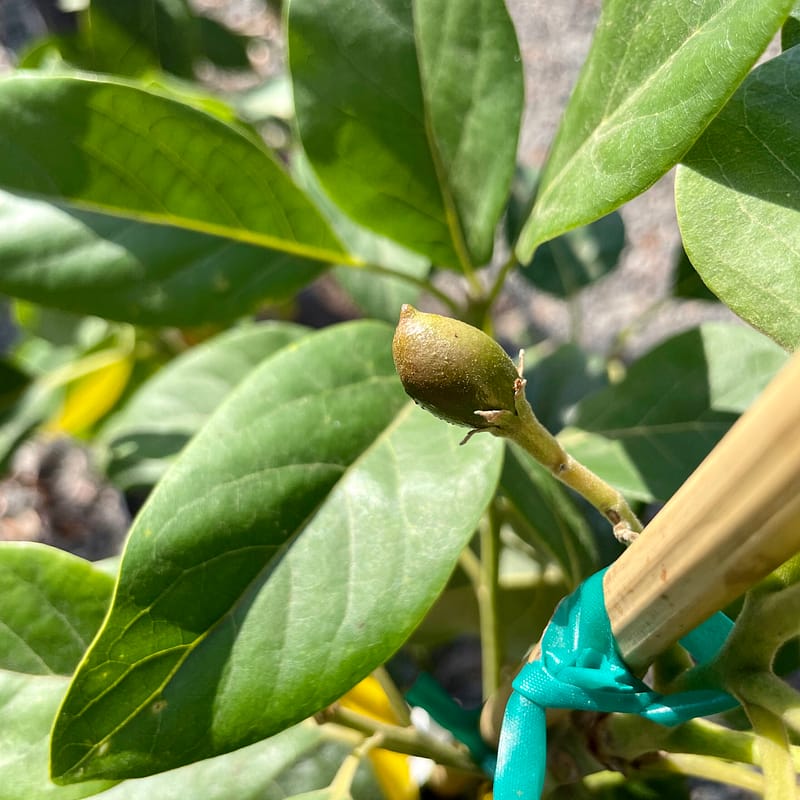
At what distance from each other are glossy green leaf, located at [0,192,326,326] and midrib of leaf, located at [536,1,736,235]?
0.77 ft

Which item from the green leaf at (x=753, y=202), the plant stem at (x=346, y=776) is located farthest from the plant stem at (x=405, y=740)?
the green leaf at (x=753, y=202)

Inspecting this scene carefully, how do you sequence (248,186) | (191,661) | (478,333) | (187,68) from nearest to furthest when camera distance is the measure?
(478,333) < (191,661) < (248,186) < (187,68)

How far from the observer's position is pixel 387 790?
25.0 inches

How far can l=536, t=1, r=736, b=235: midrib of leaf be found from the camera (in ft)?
1.27

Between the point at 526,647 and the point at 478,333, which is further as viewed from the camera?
the point at 526,647

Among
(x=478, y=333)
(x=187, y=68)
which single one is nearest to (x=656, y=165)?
Result: (x=478, y=333)

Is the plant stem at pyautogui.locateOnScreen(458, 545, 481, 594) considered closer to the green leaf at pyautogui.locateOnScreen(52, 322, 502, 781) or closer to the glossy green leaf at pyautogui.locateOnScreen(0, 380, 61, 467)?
the green leaf at pyautogui.locateOnScreen(52, 322, 502, 781)

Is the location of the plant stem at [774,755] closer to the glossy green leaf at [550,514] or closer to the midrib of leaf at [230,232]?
the glossy green leaf at [550,514]

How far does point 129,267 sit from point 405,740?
395 millimetres

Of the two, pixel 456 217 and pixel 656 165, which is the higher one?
pixel 656 165

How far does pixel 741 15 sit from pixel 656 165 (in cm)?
7

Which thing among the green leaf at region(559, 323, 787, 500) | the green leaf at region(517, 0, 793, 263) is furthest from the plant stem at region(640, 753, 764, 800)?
the green leaf at region(517, 0, 793, 263)

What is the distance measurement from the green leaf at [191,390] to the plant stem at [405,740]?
1.31 feet

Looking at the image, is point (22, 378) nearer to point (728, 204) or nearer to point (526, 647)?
point (526, 647)
